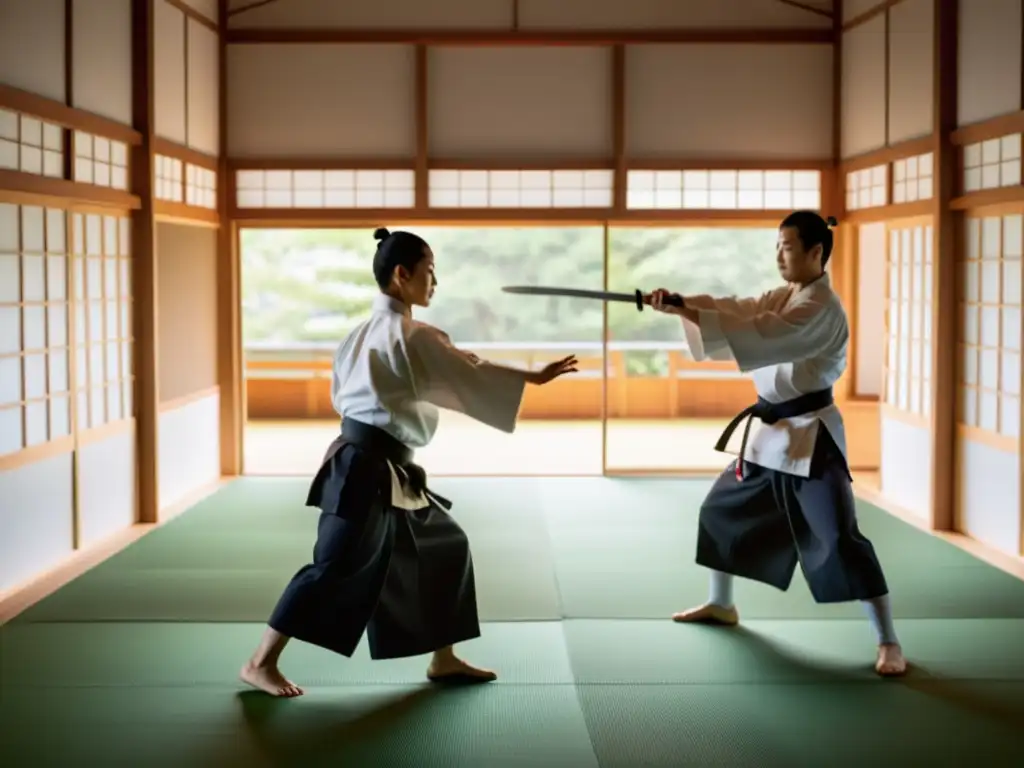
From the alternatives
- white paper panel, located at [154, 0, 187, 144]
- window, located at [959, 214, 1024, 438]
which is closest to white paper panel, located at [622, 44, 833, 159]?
window, located at [959, 214, 1024, 438]

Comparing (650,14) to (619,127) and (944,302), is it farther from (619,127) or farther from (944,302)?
(944,302)

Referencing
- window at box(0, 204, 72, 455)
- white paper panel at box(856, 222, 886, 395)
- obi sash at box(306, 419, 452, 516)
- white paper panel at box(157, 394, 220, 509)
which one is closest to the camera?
obi sash at box(306, 419, 452, 516)

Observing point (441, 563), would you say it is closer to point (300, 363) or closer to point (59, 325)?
point (59, 325)

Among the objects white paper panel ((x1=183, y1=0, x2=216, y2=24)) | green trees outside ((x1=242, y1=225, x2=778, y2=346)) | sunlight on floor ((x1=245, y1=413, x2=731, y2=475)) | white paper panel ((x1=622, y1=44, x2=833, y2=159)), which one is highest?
white paper panel ((x1=183, y1=0, x2=216, y2=24))

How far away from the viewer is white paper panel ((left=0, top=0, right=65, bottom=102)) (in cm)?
476

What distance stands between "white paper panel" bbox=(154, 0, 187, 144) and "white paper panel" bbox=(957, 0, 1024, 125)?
4.04 m

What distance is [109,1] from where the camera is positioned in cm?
588

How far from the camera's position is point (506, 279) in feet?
50.2

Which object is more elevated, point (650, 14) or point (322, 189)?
point (650, 14)

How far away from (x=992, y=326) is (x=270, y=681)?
3879 millimetres

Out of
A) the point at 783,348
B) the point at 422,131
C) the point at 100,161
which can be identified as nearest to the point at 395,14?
the point at 422,131

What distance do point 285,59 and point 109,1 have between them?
198cm

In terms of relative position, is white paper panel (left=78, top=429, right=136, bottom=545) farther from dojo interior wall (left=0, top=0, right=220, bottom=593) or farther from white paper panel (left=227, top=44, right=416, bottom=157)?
white paper panel (left=227, top=44, right=416, bottom=157)

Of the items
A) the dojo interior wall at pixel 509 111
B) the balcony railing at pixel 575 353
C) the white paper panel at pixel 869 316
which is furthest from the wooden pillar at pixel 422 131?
the balcony railing at pixel 575 353
